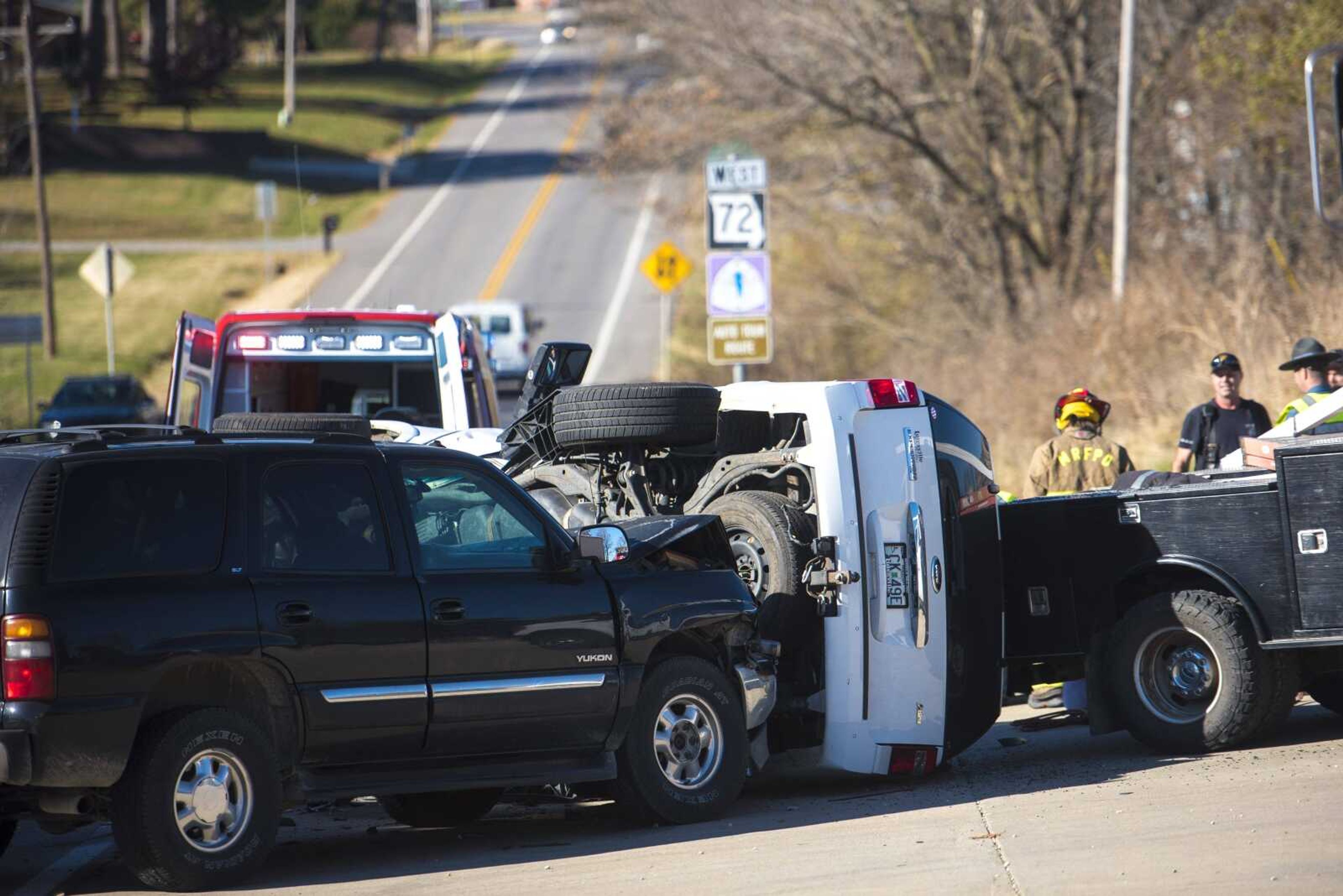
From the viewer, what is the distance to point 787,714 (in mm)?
9133

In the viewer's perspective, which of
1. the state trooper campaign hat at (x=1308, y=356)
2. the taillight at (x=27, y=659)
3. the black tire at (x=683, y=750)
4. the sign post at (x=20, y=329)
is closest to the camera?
the taillight at (x=27, y=659)

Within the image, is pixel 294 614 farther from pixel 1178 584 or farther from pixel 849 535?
pixel 1178 584

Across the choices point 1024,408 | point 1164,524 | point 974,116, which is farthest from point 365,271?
point 1164,524

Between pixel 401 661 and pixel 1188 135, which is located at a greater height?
pixel 1188 135

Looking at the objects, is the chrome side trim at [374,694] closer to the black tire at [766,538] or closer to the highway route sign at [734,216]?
the black tire at [766,538]

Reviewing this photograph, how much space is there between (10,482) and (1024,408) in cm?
1681

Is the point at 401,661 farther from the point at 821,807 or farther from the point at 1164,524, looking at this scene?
the point at 1164,524

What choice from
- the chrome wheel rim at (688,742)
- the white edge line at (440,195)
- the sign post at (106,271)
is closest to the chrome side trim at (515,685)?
the chrome wheel rim at (688,742)

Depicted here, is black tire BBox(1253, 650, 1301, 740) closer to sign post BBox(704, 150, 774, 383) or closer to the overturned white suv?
the overturned white suv

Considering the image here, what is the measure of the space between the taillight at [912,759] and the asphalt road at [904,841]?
13cm

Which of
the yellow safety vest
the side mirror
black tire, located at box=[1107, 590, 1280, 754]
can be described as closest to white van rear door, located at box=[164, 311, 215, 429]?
the side mirror

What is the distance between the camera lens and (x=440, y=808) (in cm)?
905

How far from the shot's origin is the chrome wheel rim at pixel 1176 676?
384 inches

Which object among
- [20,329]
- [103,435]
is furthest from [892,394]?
[20,329]
